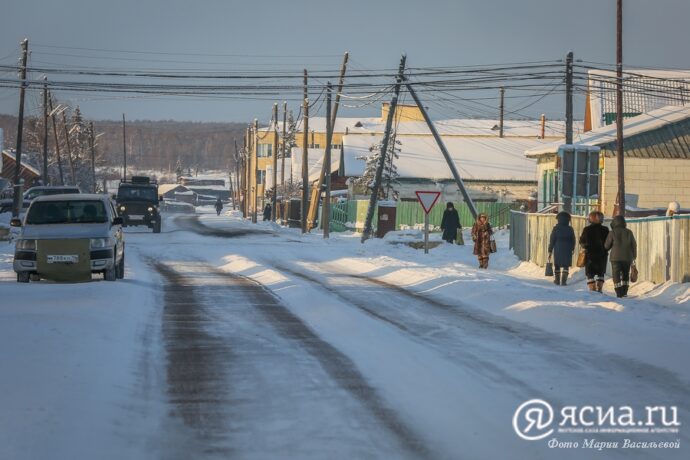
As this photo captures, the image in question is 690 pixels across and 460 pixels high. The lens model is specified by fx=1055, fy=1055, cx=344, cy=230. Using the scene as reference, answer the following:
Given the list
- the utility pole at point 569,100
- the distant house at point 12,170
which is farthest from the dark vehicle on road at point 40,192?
the distant house at point 12,170

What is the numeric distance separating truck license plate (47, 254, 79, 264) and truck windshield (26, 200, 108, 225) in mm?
1214

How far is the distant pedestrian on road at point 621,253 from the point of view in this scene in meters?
20.1

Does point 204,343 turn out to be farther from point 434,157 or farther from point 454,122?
point 454,122

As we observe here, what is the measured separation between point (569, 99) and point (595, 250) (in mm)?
15259

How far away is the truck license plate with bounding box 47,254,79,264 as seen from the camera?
786 inches

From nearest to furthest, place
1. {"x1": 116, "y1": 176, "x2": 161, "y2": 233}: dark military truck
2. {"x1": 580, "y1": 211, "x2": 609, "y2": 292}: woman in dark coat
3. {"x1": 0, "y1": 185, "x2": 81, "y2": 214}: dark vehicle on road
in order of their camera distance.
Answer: {"x1": 580, "y1": 211, "x2": 609, "y2": 292}: woman in dark coat
{"x1": 0, "y1": 185, "x2": 81, "y2": 214}: dark vehicle on road
{"x1": 116, "y1": 176, "x2": 161, "y2": 233}: dark military truck

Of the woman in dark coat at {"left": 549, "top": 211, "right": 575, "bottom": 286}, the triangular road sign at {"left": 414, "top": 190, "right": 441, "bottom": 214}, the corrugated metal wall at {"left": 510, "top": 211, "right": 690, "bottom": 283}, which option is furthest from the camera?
the triangular road sign at {"left": 414, "top": 190, "right": 441, "bottom": 214}

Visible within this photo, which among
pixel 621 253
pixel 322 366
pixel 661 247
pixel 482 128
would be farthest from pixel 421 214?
pixel 482 128

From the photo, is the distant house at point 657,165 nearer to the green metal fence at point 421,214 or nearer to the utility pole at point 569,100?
the utility pole at point 569,100

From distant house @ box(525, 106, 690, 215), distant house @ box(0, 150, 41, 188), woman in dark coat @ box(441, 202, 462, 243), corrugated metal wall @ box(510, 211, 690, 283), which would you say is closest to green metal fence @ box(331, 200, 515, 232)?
distant house @ box(525, 106, 690, 215)

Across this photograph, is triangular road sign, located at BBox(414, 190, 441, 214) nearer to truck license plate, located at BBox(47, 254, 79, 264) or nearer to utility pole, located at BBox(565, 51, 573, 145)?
utility pole, located at BBox(565, 51, 573, 145)

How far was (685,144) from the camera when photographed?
4278 centimetres

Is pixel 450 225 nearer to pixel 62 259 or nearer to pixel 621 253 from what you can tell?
pixel 621 253

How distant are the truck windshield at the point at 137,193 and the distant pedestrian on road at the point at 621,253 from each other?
33000 mm
